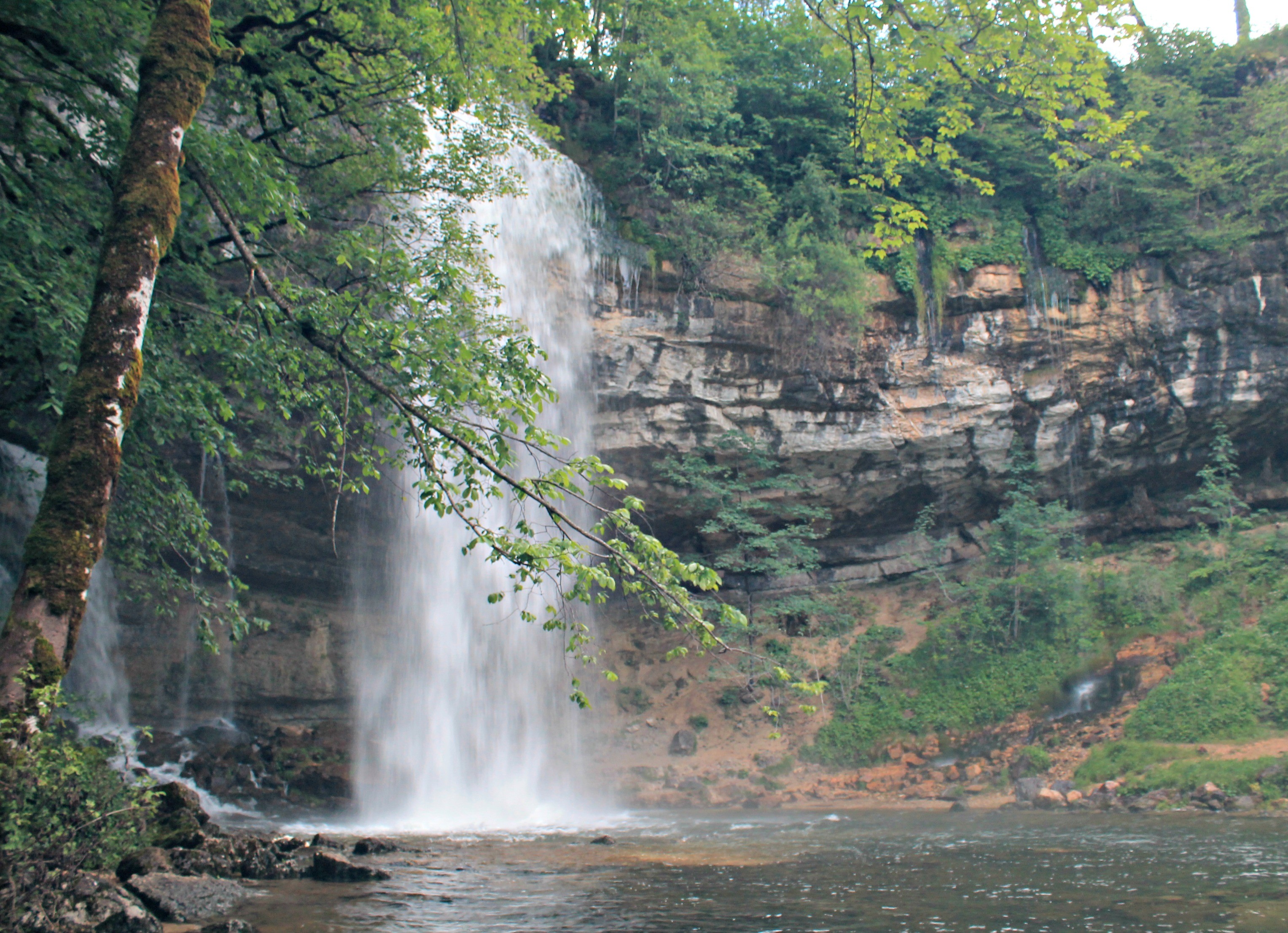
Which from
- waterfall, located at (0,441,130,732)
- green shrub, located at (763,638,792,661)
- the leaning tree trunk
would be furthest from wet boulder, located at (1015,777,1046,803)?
waterfall, located at (0,441,130,732)

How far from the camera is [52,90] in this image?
5934 mm

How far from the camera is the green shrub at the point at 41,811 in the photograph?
10.7 ft

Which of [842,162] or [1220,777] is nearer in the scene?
[1220,777]

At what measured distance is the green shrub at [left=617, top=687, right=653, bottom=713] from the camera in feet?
62.2

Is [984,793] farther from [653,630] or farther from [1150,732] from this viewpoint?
[653,630]

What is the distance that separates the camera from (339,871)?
7.14 m

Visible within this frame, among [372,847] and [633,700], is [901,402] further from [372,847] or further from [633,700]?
[372,847]

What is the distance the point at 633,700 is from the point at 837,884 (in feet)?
41.0

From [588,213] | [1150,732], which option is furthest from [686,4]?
[1150,732]

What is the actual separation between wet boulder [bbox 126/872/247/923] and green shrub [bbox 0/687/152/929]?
673 mm

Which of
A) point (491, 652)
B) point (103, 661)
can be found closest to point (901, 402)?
point (491, 652)

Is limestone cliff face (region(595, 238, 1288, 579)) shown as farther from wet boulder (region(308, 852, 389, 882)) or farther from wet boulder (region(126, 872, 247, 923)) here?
wet boulder (region(126, 872, 247, 923))

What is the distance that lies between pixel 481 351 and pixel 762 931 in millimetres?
4205

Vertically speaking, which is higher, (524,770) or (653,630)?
(653,630)
